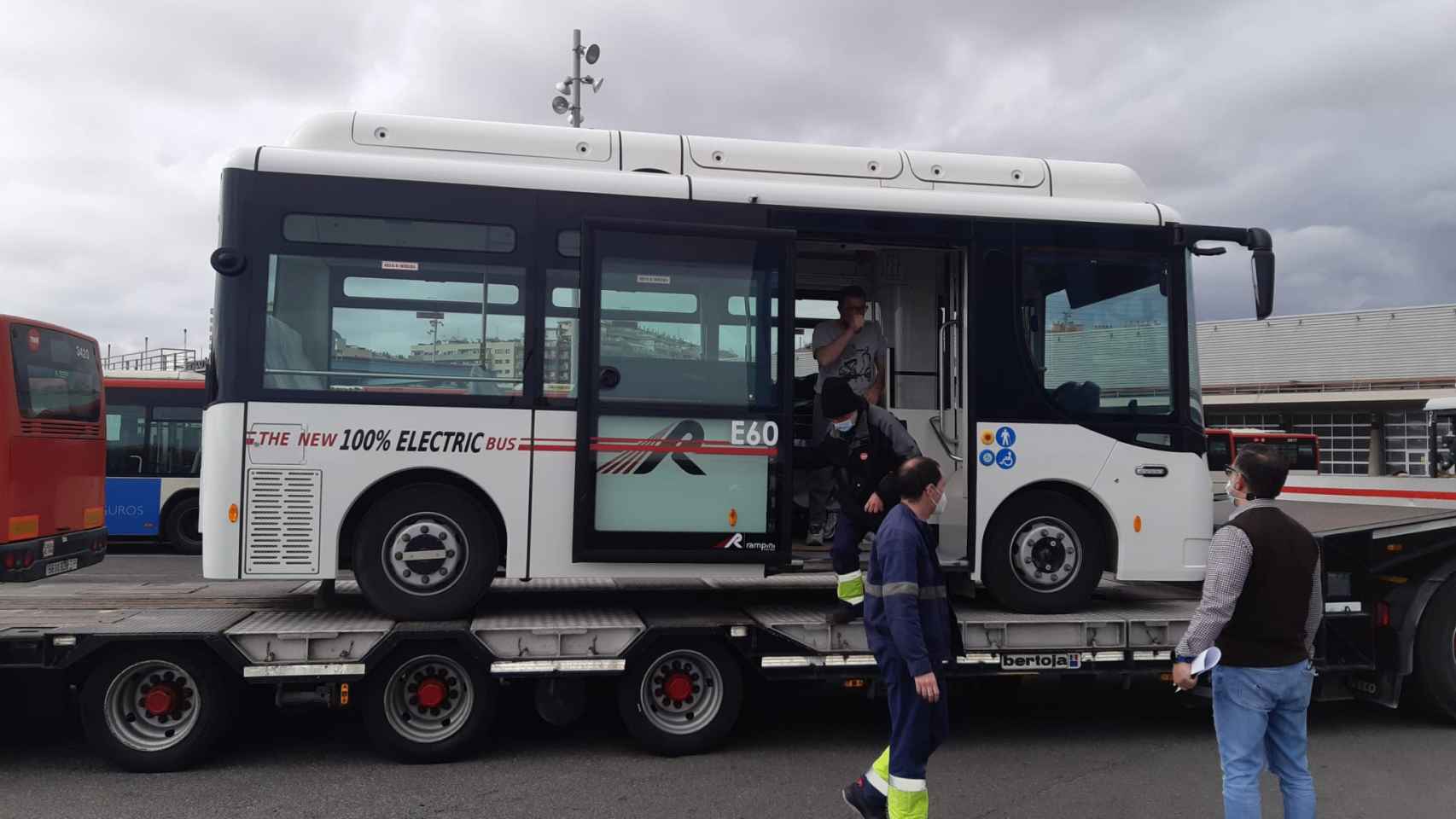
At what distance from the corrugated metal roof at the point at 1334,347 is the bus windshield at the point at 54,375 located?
46965 millimetres

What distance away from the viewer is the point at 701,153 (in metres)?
6.50

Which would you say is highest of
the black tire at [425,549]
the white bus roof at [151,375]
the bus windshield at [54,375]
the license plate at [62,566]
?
the white bus roof at [151,375]

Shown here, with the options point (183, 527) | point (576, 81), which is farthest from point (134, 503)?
point (576, 81)

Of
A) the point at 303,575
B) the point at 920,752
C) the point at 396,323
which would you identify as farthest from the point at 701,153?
the point at 920,752

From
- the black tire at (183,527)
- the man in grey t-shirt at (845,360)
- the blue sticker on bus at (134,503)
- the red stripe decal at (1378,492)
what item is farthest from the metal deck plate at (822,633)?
the blue sticker on bus at (134,503)

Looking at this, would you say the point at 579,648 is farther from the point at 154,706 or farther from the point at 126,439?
the point at 126,439

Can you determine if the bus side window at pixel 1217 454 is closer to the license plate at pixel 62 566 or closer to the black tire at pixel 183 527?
the license plate at pixel 62 566

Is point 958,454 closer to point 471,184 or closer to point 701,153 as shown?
point 701,153

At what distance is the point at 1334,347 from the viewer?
155 ft

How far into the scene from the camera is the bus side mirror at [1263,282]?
21.1 ft

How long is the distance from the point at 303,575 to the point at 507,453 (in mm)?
1287

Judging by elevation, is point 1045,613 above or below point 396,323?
below

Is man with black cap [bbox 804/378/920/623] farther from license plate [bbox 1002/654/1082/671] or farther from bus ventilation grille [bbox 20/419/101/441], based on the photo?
bus ventilation grille [bbox 20/419/101/441]

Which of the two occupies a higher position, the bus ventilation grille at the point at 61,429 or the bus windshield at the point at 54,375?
the bus windshield at the point at 54,375
